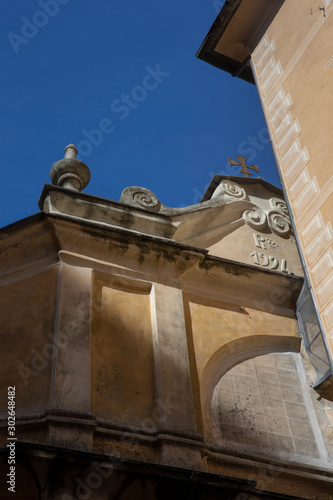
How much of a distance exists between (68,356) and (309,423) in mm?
3035

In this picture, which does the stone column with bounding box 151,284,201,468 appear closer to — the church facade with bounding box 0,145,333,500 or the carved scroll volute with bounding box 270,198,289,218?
the church facade with bounding box 0,145,333,500

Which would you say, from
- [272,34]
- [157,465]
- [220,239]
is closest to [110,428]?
[157,465]

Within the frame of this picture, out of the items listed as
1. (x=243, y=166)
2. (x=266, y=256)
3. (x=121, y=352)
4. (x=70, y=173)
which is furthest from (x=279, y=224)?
(x=121, y=352)

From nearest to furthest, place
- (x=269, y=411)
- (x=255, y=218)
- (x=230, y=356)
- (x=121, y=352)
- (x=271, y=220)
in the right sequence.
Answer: (x=121, y=352) → (x=269, y=411) → (x=230, y=356) → (x=255, y=218) → (x=271, y=220)

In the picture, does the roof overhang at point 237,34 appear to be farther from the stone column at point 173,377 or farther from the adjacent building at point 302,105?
the stone column at point 173,377

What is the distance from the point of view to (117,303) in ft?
32.1

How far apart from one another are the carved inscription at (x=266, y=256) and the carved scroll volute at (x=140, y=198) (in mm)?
1543

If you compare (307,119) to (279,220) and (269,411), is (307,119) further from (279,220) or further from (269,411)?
(279,220)

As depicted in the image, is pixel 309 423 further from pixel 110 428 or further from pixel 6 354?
pixel 6 354

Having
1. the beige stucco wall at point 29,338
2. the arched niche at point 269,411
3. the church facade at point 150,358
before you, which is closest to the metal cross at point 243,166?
the church facade at point 150,358

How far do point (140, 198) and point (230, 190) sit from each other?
1.58 meters

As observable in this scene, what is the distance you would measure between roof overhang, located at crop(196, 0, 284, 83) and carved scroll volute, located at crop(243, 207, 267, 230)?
1991mm

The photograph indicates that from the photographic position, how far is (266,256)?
11703 millimetres

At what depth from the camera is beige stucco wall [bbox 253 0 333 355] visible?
8188 millimetres
